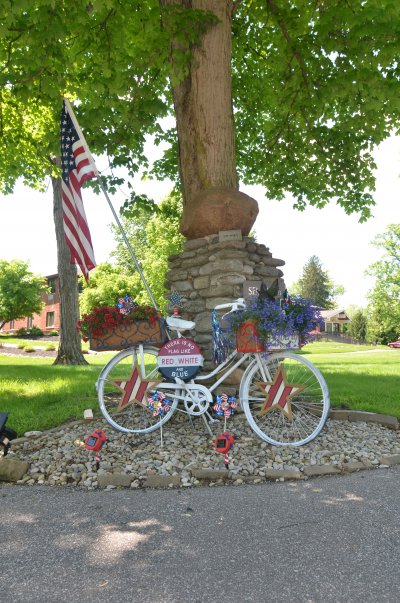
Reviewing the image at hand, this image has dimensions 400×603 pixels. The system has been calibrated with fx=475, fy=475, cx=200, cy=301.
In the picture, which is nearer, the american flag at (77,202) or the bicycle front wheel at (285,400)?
the bicycle front wheel at (285,400)

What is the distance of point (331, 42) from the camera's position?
714 centimetres

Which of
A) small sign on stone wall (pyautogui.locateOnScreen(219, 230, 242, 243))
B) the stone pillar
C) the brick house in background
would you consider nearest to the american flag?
the stone pillar

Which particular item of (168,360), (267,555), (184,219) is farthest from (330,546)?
(184,219)

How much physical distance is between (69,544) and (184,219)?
441 cm

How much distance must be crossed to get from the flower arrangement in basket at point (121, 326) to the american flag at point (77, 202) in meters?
0.47

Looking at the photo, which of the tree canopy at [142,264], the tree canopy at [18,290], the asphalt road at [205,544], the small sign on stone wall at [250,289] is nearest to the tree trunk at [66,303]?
the tree canopy at [142,264]

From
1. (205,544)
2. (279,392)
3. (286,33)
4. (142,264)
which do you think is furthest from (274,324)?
(142,264)

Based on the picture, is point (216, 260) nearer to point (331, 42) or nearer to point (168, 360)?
point (168, 360)

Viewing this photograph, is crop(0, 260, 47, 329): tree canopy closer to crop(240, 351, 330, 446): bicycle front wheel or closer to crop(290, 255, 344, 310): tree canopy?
crop(240, 351, 330, 446): bicycle front wheel

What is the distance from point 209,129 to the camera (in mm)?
6277

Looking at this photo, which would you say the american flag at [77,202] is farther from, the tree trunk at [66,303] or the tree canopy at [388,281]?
the tree canopy at [388,281]

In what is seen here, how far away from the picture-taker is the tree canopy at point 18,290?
39281mm

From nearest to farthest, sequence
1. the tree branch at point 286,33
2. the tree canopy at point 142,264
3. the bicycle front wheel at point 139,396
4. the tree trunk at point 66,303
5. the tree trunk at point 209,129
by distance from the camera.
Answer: the bicycle front wheel at point 139,396 → the tree trunk at point 209,129 → the tree branch at point 286,33 → the tree trunk at point 66,303 → the tree canopy at point 142,264

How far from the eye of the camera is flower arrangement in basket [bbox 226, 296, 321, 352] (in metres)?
4.74
